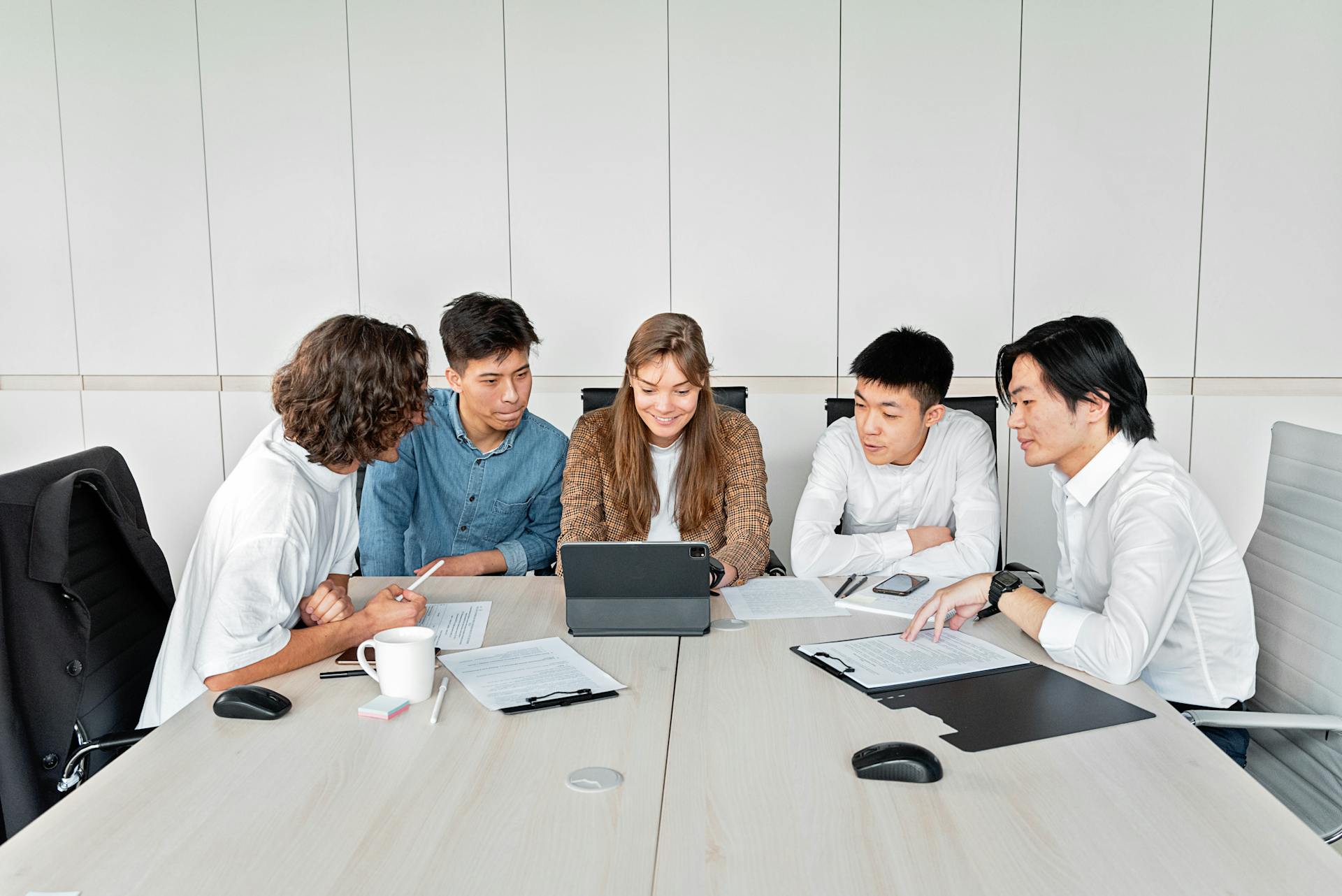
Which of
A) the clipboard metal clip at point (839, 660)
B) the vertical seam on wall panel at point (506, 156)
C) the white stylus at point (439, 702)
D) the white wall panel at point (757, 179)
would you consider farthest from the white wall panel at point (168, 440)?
the clipboard metal clip at point (839, 660)

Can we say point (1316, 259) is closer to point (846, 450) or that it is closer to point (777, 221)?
point (777, 221)

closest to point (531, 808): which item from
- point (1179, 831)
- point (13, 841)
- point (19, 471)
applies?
point (13, 841)

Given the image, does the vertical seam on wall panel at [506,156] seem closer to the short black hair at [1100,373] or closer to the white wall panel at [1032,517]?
the white wall panel at [1032,517]

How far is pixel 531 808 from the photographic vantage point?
3.56 feet

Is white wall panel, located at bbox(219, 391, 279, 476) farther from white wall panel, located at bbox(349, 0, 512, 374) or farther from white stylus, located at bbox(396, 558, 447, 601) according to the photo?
white stylus, located at bbox(396, 558, 447, 601)

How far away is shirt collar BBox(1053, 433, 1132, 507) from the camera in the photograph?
1743 millimetres

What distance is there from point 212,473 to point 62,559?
2.91m

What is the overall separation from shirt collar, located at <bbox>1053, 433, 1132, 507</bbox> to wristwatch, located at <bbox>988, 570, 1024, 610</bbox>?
239 mm

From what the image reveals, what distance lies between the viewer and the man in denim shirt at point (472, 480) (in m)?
2.42

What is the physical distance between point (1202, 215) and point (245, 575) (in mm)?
3810

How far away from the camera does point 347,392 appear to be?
167cm

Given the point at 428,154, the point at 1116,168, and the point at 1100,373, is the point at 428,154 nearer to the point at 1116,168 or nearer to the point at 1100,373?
the point at 1116,168

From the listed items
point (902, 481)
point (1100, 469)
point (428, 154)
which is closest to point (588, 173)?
point (428, 154)

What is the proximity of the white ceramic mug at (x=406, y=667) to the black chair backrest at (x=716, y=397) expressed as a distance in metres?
1.55
